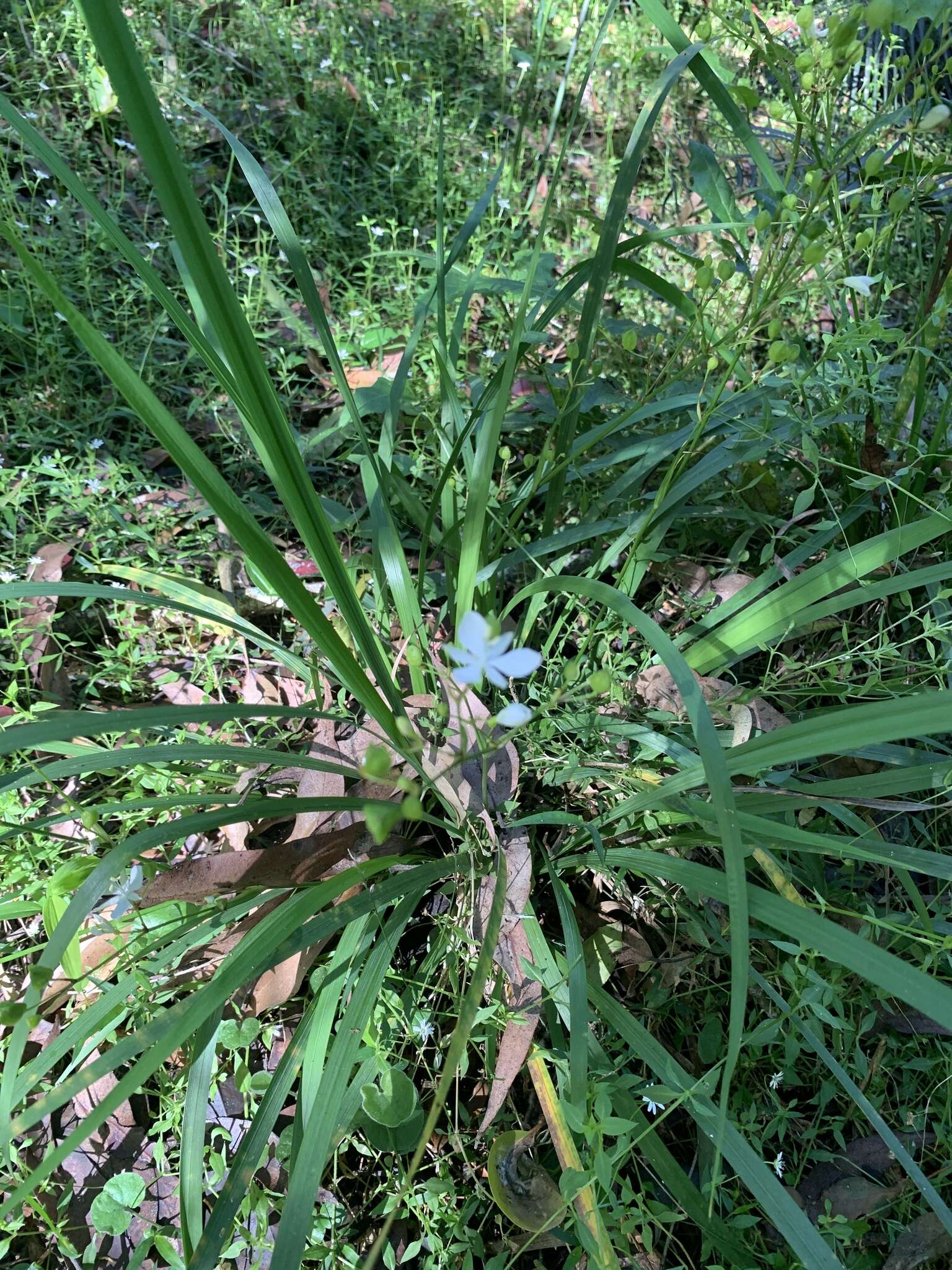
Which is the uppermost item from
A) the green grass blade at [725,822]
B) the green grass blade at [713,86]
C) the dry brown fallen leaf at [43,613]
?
the green grass blade at [713,86]

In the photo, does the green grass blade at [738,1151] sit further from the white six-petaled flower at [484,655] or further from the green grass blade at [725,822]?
the white six-petaled flower at [484,655]

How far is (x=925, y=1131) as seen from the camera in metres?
1.18

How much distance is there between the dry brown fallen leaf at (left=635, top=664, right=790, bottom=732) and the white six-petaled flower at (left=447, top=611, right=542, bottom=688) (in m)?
0.63

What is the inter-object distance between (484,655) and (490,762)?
506mm

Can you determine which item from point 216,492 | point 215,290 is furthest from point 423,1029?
point 215,290

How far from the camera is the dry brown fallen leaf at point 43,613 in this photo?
145 cm

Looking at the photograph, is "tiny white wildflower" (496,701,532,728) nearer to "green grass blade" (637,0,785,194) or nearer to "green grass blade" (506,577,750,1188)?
"green grass blade" (506,577,750,1188)

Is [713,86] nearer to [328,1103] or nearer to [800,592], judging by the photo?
[800,592]

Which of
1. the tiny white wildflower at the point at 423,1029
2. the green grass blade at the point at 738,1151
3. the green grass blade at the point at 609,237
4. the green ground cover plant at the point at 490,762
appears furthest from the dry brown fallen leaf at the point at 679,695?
the tiny white wildflower at the point at 423,1029

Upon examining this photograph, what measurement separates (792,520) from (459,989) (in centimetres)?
82

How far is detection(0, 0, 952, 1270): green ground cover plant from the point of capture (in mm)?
880

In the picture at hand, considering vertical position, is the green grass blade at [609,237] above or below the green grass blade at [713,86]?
below

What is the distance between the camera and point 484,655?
0.70 meters

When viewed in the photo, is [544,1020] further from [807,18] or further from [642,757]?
[807,18]
